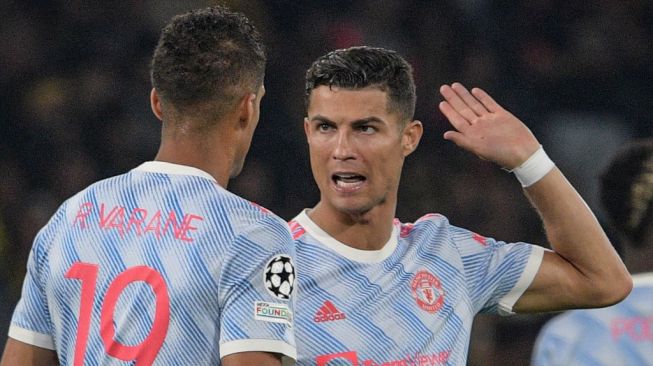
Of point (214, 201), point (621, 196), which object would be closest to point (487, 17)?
point (621, 196)

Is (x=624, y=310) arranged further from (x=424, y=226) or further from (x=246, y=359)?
(x=246, y=359)

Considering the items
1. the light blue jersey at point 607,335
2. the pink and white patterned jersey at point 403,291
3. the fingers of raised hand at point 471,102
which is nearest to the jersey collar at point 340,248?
the pink and white patterned jersey at point 403,291

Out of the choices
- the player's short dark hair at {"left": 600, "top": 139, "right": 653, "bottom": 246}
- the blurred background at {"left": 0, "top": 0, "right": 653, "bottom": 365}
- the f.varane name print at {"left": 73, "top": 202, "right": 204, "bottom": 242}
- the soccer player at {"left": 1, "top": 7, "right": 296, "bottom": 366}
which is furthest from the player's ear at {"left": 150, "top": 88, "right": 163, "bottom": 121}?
the blurred background at {"left": 0, "top": 0, "right": 653, "bottom": 365}

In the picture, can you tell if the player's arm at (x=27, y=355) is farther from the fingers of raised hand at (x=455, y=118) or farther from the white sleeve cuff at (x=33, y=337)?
the fingers of raised hand at (x=455, y=118)

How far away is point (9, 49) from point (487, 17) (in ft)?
10.9

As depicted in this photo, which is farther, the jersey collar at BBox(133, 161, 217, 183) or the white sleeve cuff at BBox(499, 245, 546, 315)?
the white sleeve cuff at BBox(499, 245, 546, 315)

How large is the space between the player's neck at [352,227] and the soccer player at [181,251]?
0.79 meters

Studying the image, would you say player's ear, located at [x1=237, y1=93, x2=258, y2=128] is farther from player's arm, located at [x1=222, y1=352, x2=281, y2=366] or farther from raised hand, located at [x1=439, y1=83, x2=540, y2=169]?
raised hand, located at [x1=439, y1=83, x2=540, y2=169]

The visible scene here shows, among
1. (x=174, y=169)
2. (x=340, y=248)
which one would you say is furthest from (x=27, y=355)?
(x=340, y=248)

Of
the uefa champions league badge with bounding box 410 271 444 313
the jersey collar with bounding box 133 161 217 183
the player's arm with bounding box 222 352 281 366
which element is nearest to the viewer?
the player's arm with bounding box 222 352 281 366

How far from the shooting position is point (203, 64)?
2.77 meters

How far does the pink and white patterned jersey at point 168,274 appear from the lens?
103 inches

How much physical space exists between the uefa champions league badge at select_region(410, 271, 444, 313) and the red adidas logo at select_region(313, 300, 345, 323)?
0.28 meters

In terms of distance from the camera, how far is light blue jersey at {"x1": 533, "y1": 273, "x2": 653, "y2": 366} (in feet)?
12.5
